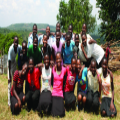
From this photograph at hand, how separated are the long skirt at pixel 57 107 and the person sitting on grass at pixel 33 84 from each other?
51cm

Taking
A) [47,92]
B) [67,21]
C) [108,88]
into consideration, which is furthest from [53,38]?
[67,21]

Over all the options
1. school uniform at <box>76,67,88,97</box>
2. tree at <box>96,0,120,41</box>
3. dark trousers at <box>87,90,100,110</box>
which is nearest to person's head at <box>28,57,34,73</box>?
school uniform at <box>76,67,88,97</box>

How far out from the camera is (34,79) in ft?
13.2

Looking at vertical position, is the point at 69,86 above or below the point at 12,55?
below

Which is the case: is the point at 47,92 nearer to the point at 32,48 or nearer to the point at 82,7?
the point at 32,48

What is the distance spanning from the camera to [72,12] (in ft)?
109

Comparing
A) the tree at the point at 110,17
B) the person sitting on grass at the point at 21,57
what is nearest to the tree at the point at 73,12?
the tree at the point at 110,17

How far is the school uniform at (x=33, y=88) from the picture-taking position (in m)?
3.96

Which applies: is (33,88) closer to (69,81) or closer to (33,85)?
(33,85)

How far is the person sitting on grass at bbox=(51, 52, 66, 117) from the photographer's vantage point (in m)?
3.80

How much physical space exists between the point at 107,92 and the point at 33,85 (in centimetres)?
212

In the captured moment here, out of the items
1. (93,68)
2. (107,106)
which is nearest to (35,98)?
(93,68)

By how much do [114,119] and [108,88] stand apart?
0.80 metres

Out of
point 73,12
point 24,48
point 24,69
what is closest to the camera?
point 24,69
